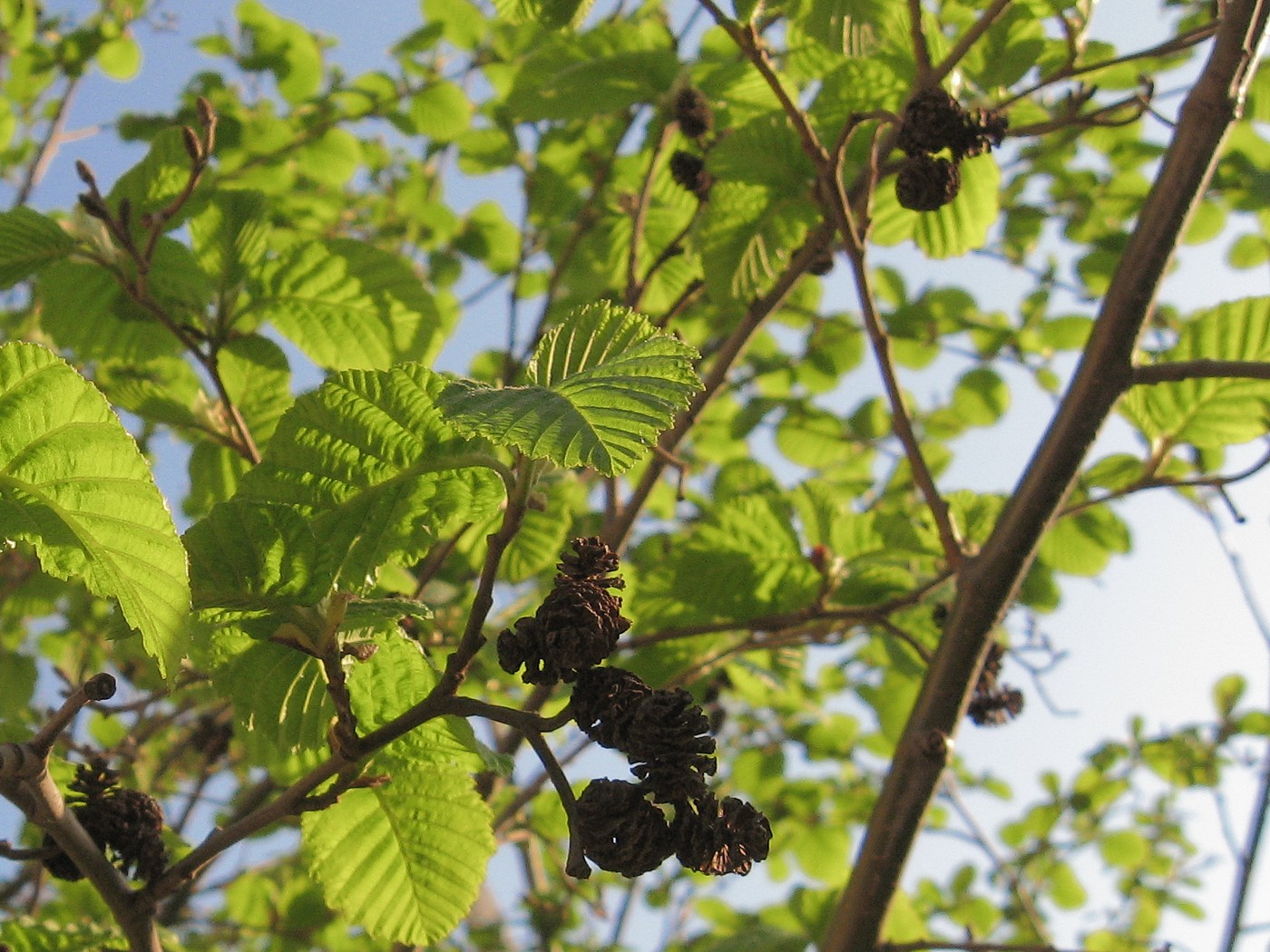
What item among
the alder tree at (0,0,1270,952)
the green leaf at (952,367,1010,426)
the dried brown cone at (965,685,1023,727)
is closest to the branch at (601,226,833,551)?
the alder tree at (0,0,1270,952)

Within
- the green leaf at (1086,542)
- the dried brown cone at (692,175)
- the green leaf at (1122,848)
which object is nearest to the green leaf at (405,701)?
the dried brown cone at (692,175)

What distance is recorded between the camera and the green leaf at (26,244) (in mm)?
1349

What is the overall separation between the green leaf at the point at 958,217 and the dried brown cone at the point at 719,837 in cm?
121

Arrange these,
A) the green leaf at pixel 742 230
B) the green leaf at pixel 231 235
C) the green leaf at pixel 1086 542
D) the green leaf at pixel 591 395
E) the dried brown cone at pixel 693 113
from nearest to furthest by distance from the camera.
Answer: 1. the green leaf at pixel 591 395
2. the green leaf at pixel 231 235
3. the green leaf at pixel 742 230
4. the dried brown cone at pixel 693 113
5. the green leaf at pixel 1086 542

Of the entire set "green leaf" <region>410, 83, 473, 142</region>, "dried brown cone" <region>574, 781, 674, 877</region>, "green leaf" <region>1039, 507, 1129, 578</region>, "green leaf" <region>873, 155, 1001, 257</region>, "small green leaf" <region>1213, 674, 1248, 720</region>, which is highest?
"green leaf" <region>410, 83, 473, 142</region>

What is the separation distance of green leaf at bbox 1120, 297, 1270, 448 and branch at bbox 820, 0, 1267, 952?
270 millimetres

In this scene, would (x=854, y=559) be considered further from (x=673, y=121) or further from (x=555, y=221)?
(x=555, y=221)

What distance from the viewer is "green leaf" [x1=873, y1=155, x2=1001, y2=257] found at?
1.69 m

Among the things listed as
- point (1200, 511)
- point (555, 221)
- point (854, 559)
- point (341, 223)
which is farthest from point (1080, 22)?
point (341, 223)

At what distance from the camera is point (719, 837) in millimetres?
722

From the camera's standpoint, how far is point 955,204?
1.72 metres

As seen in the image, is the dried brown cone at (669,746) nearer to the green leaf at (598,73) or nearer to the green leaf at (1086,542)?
the green leaf at (598,73)

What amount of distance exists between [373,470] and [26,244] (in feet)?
2.51

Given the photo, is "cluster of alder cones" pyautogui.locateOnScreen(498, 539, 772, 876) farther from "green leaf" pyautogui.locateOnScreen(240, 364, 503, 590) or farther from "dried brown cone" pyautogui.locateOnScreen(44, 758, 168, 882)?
"dried brown cone" pyautogui.locateOnScreen(44, 758, 168, 882)
